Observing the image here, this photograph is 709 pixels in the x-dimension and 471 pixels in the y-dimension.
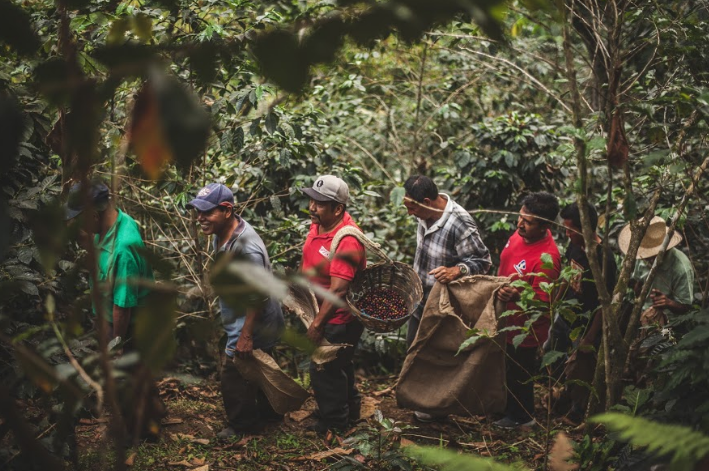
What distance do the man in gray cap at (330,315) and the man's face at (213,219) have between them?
1.98 feet

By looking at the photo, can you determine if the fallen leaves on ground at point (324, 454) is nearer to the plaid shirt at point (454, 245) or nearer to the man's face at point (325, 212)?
the plaid shirt at point (454, 245)

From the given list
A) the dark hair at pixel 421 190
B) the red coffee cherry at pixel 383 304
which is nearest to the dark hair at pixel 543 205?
the dark hair at pixel 421 190

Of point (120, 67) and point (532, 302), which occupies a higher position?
point (120, 67)

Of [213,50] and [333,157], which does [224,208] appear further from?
[213,50]

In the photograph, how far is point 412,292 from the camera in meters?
4.43

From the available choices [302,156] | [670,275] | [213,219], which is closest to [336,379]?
[213,219]

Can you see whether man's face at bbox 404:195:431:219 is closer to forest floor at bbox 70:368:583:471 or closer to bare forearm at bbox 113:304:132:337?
forest floor at bbox 70:368:583:471

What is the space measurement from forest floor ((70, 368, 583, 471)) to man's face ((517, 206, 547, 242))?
1.38 metres

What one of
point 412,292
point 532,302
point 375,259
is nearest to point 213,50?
point 532,302

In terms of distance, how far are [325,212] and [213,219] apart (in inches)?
31.5

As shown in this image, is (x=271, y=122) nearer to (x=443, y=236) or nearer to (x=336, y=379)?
(x=443, y=236)

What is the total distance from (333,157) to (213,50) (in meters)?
4.82

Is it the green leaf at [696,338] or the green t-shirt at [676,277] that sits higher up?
the green leaf at [696,338]

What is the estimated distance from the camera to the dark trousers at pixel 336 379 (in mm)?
4500
